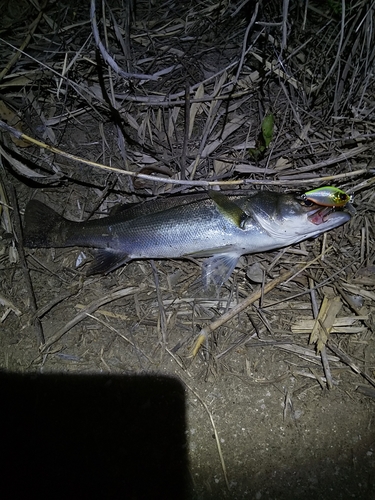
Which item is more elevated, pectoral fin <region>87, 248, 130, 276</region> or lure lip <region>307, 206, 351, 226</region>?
lure lip <region>307, 206, 351, 226</region>

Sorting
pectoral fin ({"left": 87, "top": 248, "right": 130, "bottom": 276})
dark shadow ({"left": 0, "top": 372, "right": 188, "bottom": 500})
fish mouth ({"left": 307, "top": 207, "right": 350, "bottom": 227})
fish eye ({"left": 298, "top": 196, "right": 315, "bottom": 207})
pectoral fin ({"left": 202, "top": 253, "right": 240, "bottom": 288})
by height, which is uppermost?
fish eye ({"left": 298, "top": 196, "right": 315, "bottom": 207})

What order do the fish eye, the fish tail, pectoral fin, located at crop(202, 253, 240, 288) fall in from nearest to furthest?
1. the fish eye
2. pectoral fin, located at crop(202, 253, 240, 288)
3. the fish tail

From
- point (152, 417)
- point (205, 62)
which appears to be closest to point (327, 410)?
point (152, 417)

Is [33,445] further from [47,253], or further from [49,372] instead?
[47,253]

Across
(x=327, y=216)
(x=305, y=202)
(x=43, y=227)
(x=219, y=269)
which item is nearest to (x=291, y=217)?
(x=305, y=202)

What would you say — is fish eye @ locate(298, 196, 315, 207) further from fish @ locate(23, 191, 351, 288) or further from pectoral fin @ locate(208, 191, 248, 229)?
pectoral fin @ locate(208, 191, 248, 229)

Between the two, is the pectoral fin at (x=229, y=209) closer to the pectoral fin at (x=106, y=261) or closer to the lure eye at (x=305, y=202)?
the lure eye at (x=305, y=202)

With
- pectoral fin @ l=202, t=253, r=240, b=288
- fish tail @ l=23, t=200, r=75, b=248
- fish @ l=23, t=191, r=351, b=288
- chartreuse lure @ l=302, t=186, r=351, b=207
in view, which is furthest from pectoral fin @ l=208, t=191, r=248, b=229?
fish tail @ l=23, t=200, r=75, b=248
